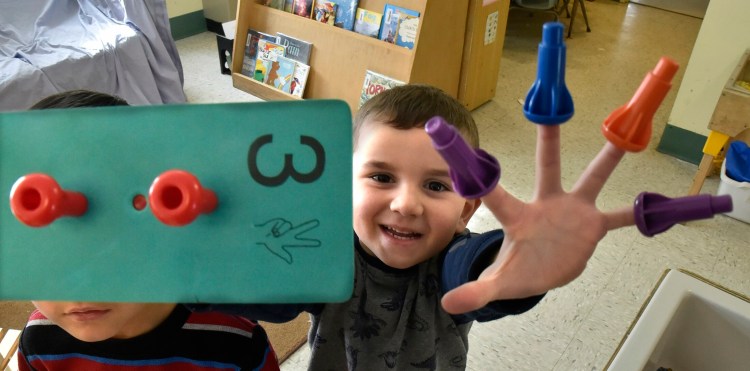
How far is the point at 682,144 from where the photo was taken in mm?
2430

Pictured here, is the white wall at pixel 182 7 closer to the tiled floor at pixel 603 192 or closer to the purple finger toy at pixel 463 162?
the tiled floor at pixel 603 192

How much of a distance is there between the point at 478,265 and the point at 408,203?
0.10 metres

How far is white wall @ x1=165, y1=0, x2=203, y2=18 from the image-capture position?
11.7 feet

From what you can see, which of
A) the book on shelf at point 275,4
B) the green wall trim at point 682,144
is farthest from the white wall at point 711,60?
the book on shelf at point 275,4

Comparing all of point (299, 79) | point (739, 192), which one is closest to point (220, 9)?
point (299, 79)

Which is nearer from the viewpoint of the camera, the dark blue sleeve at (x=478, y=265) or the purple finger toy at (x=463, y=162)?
the purple finger toy at (x=463, y=162)

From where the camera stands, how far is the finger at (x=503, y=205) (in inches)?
14.6

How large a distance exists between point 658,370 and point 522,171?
1.48 m

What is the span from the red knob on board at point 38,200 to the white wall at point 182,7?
141 inches

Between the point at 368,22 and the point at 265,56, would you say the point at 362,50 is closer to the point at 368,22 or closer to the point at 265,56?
the point at 368,22

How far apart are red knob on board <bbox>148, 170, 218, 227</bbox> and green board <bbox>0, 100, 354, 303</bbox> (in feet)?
0.07

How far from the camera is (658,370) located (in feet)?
2.81

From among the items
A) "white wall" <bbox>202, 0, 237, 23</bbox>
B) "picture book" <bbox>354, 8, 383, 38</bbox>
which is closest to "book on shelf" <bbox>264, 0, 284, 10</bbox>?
"picture book" <bbox>354, 8, 383, 38</bbox>

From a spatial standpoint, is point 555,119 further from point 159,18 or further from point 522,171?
point 159,18
